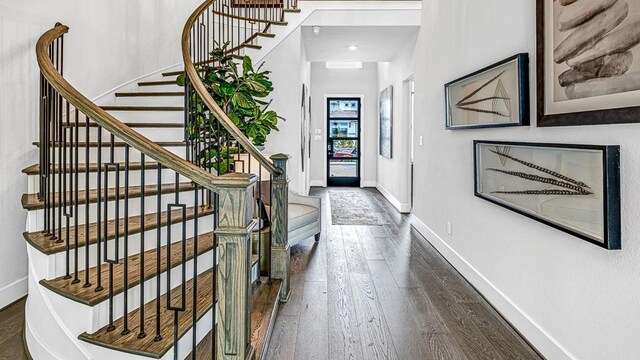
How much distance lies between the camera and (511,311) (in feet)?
7.97

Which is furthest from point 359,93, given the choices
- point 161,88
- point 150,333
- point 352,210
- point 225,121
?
point 150,333

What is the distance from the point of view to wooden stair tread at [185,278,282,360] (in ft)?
6.47

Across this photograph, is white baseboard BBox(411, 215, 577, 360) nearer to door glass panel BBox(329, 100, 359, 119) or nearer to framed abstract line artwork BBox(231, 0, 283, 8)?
framed abstract line artwork BBox(231, 0, 283, 8)

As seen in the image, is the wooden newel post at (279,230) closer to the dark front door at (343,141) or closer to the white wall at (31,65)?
the white wall at (31,65)

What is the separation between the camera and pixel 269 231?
2.88 metres

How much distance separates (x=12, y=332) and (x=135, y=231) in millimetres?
1034

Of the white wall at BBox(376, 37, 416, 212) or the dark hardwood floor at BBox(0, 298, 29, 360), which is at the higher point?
the white wall at BBox(376, 37, 416, 212)

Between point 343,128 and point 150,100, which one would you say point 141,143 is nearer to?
point 150,100

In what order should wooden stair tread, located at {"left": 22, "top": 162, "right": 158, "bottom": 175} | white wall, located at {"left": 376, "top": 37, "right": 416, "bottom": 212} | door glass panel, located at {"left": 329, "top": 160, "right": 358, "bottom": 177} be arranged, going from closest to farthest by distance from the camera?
wooden stair tread, located at {"left": 22, "top": 162, "right": 158, "bottom": 175}
white wall, located at {"left": 376, "top": 37, "right": 416, "bottom": 212}
door glass panel, located at {"left": 329, "top": 160, "right": 358, "bottom": 177}

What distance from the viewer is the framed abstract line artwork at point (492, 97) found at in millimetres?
2287

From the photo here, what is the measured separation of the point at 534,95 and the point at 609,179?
793mm

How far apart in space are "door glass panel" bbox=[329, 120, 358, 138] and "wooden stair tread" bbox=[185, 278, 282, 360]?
23.2 feet

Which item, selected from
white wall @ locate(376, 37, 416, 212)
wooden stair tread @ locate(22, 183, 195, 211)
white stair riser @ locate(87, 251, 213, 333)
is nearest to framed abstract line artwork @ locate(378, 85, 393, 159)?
white wall @ locate(376, 37, 416, 212)

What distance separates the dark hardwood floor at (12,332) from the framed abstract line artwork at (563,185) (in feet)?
9.38
